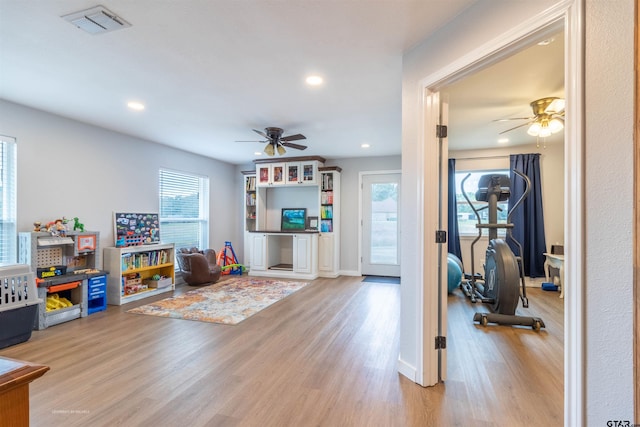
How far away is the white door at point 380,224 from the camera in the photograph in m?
6.09

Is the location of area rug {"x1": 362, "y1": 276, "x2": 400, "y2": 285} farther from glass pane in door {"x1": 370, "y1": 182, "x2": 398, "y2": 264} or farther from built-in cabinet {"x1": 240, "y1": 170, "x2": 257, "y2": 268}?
built-in cabinet {"x1": 240, "y1": 170, "x2": 257, "y2": 268}

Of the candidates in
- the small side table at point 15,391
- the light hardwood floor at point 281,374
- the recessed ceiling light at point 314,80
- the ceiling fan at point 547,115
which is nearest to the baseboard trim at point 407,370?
the light hardwood floor at point 281,374

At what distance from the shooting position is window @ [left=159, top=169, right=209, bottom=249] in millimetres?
5441

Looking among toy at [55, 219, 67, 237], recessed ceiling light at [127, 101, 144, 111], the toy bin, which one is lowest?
the toy bin

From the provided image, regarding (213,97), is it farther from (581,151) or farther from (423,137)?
(581,151)

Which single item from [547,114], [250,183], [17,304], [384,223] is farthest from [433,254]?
[250,183]

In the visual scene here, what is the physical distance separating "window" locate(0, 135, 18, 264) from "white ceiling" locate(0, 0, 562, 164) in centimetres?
56

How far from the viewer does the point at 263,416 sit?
1.81m

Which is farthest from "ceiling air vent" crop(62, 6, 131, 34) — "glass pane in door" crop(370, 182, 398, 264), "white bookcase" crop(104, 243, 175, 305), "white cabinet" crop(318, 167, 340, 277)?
"glass pane in door" crop(370, 182, 398, 264)

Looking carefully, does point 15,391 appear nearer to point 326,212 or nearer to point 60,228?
point 60,228

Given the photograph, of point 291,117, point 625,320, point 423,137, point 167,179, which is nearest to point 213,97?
point 291,117

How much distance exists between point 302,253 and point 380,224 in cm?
170

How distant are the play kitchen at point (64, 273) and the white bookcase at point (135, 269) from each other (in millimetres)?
248

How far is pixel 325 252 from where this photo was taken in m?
6.20
